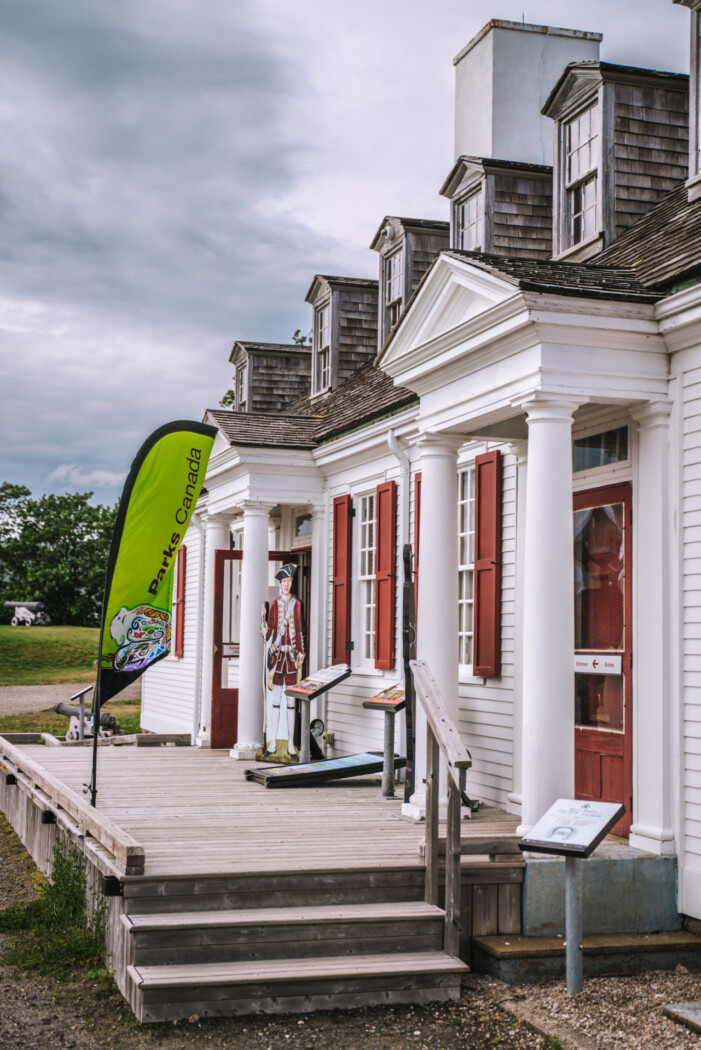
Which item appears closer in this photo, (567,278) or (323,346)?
(567,278)

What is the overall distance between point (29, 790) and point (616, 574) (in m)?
5.42

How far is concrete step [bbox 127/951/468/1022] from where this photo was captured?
200 inches

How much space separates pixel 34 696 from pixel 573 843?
28478 mm

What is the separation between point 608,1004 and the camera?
5.31 metres

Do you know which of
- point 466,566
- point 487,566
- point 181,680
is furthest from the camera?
point 181,680

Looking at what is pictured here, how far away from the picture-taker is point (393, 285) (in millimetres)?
13273

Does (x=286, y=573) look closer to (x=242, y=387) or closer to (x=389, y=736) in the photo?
(x=389, y=736)

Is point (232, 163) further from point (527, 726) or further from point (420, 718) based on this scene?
point (527, 726)

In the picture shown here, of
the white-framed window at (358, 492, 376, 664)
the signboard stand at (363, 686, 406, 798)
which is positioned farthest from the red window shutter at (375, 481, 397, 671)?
the signboard stand at (363, 686, 406, 798)

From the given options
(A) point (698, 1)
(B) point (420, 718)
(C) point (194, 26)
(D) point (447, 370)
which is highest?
(C) point (194, 26)

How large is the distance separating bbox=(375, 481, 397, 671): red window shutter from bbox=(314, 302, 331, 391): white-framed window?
4784mm

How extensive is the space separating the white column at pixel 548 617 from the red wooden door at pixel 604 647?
0.73 m

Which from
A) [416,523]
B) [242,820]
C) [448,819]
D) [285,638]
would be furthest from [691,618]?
[285,638]

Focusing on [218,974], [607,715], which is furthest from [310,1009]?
[607,715]
